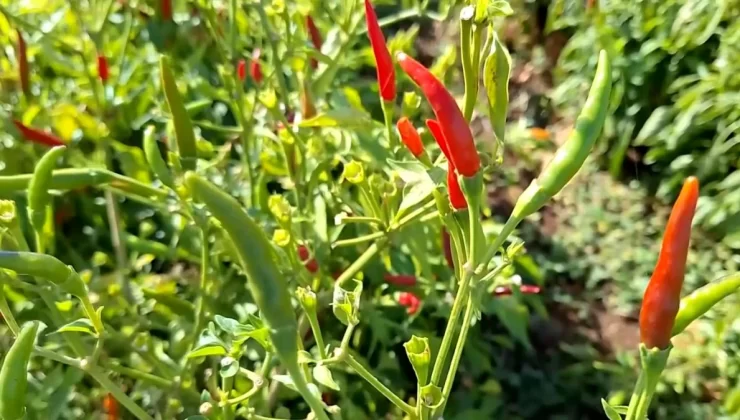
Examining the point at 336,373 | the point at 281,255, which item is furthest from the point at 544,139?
the point at 281,255

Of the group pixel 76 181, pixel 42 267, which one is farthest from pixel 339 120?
pixel 42 267

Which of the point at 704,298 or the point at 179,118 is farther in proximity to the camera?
the point at 179,118

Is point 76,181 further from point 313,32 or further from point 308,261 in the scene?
point 313,32

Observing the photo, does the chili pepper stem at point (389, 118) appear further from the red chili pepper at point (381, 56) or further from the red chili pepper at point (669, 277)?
the red chili pepper at point (669, 277)

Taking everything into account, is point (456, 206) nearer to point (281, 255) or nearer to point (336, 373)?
point (281, 255)

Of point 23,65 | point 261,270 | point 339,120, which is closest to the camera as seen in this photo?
point 261,270

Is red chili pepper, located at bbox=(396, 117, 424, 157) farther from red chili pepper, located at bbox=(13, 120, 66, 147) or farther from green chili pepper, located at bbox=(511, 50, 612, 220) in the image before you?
red chili pepper, located at bbox=(13, 120, 66, 147)
